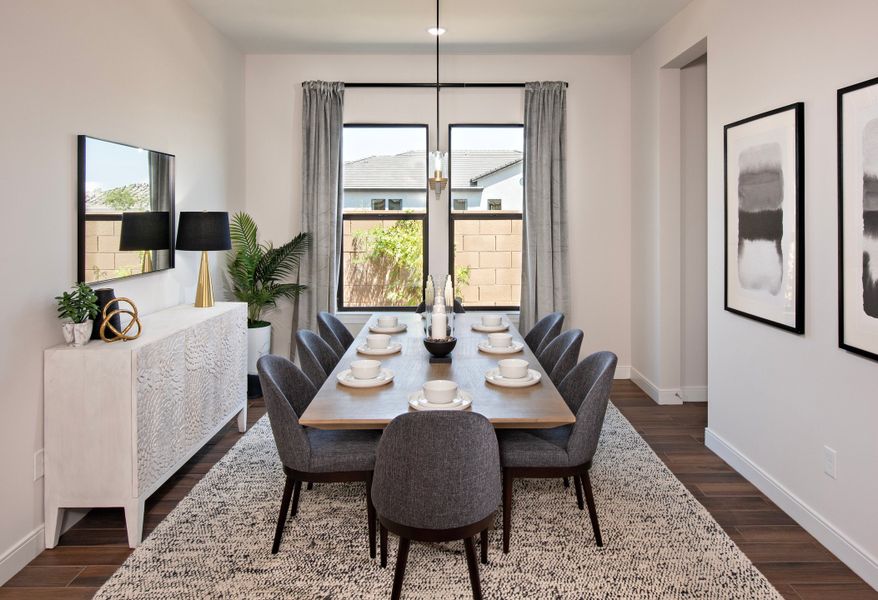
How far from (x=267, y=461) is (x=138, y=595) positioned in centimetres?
140

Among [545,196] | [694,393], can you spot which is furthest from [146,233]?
[694,393]

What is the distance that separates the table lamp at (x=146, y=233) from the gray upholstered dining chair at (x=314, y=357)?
100cm

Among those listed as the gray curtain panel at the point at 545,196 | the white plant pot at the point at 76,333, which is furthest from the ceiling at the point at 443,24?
the white plant pot at the point at 76,333

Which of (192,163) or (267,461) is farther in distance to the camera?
(192,163)

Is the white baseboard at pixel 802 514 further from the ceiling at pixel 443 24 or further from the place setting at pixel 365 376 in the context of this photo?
the ceiling at pixel 443 24

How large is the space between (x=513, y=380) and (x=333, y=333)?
1.71 metres

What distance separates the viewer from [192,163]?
14.6ft

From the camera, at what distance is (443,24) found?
4.82 metres

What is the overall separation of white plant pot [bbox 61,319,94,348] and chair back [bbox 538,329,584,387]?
7.20 feet

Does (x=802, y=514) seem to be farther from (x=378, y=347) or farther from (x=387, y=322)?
(x=387, y=322)

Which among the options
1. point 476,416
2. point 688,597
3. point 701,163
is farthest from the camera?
point 701,163

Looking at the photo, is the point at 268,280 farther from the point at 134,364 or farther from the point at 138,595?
the point at 138,595

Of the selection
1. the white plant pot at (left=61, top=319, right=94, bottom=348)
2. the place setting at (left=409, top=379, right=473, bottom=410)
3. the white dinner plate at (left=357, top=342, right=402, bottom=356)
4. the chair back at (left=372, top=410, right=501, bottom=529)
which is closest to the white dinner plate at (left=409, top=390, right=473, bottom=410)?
the place setting at (left=409, top=379, right=473, bottom=410)

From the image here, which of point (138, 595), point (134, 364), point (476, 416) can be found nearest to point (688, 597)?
point (476, 416)
